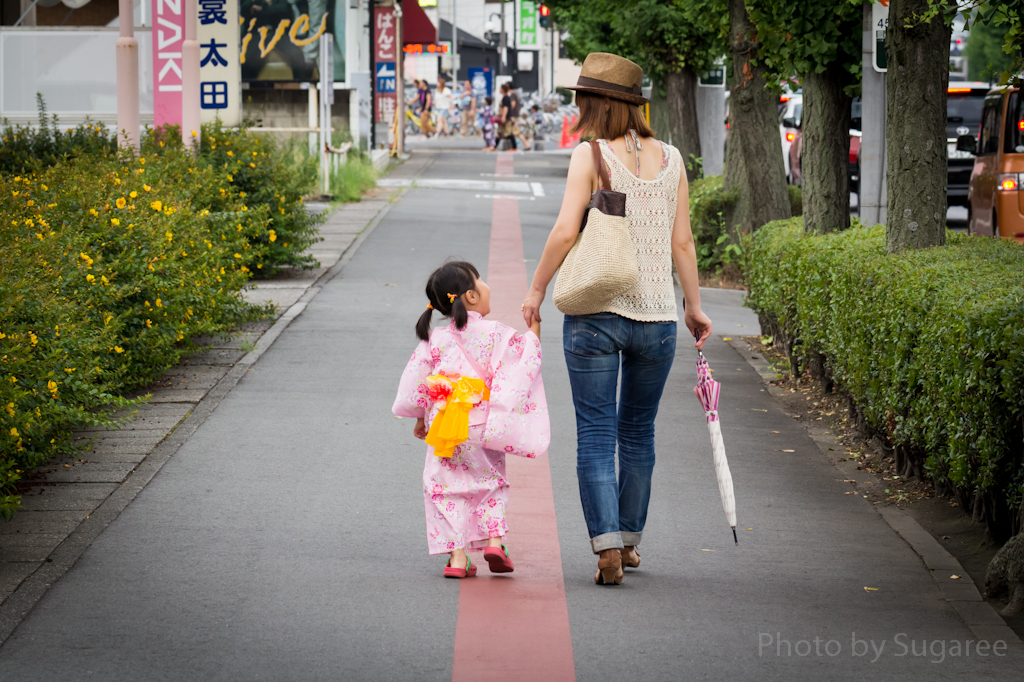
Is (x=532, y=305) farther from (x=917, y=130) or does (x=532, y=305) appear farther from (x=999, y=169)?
(x=999, y=169)

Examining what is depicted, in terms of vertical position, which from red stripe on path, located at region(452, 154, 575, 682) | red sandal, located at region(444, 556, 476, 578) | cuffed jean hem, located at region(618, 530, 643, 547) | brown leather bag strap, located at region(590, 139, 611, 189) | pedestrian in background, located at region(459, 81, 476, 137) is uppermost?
pedestrian in background, located at region(459, 81, 476, 137)

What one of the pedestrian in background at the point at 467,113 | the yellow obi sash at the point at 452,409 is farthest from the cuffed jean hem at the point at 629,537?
the pedestrian in background at the point at 467,113

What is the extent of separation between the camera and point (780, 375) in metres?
9.05

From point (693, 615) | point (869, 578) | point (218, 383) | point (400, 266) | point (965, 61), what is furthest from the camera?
point (965, 61)

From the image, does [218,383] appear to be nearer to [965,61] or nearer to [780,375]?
[780,375]

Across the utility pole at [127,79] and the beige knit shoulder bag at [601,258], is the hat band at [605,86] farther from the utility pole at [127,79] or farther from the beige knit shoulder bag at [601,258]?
the utility pole at [127,79]

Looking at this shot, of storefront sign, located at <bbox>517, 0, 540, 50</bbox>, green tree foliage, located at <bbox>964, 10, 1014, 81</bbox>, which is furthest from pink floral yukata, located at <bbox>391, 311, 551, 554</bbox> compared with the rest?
storefront sign, located at <bbox>517, 0, 540, 50</bbox>

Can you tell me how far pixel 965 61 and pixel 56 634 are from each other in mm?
77255

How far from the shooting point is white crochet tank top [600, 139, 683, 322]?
4.42 m

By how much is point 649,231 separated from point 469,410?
0.89 metres

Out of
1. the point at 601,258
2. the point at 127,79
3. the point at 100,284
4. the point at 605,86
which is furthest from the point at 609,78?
the point at 127,79

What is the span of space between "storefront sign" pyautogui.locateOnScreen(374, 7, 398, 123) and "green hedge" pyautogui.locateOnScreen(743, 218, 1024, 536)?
27038mm

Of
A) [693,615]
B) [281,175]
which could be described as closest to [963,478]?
[693,615]

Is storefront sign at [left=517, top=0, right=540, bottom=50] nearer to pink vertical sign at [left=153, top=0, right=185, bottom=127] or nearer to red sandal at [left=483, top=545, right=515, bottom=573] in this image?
pink vertical sign at [left=153, top=0, right=185, bottom=127]
